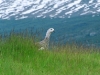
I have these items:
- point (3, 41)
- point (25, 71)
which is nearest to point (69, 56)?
point (3, 41)

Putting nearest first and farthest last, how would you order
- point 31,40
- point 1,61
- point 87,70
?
point 1,61 → point 87,70 → point 31,40

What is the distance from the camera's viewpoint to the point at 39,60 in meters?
9.61

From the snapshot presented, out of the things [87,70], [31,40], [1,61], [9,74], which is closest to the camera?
[9,74]

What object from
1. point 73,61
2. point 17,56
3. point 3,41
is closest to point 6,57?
point 17,56

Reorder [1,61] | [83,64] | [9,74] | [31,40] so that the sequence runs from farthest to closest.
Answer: [31,40]
[83,64]
[1,61]
[9,74]

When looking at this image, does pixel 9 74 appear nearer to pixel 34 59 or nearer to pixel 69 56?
pixel 34 59

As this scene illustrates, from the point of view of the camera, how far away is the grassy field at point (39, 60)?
28.0 ft

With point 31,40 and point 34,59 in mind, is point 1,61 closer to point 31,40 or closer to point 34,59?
point 34,59

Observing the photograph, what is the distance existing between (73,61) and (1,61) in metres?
2.22

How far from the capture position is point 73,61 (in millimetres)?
9953

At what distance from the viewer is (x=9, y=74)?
763 centimetres

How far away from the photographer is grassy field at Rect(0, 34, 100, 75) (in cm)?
853

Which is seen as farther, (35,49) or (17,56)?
(35,49)

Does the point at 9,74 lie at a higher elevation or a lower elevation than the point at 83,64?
higher
